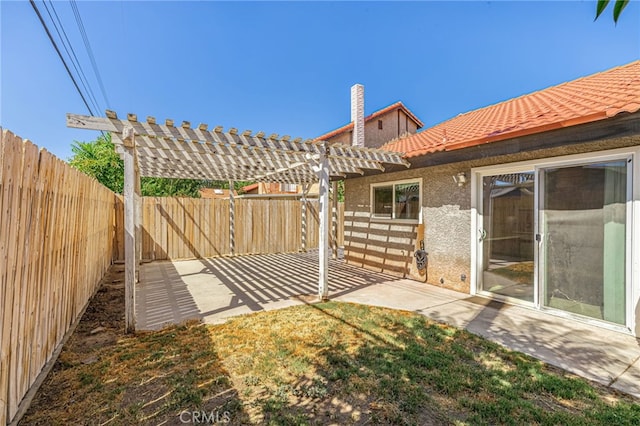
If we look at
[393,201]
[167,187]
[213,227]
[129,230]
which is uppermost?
Result: [167,187]

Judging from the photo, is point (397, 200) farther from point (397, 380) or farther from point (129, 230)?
point (129, 230)

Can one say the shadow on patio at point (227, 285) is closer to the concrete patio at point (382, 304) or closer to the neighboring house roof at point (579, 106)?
the concrete patio at point (382, 304)

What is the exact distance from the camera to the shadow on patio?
5.44m

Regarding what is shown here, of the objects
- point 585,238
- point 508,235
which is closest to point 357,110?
point 508,235

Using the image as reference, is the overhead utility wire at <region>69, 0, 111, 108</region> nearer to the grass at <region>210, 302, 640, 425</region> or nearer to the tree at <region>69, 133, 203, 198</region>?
the tree at <region>69, 133, 203, 198</region>

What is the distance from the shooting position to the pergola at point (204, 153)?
14.6 ft

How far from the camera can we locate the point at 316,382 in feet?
10.2

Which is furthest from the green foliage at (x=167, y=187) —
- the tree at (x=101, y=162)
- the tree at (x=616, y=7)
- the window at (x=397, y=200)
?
the tree at (x=616, y=7)

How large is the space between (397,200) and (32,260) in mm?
7301

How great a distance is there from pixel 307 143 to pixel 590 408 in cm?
526

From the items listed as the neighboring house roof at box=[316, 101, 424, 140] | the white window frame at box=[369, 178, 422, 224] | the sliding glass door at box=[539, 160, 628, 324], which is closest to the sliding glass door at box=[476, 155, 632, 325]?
the sliding glass door at box=[539, 160, 628, 324]

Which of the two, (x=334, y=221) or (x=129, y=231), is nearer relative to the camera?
(x=129, y=231)

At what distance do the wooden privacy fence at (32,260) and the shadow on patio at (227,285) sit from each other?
1420 mm

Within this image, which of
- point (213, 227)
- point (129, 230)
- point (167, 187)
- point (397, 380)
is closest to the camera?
point (397, 380)
